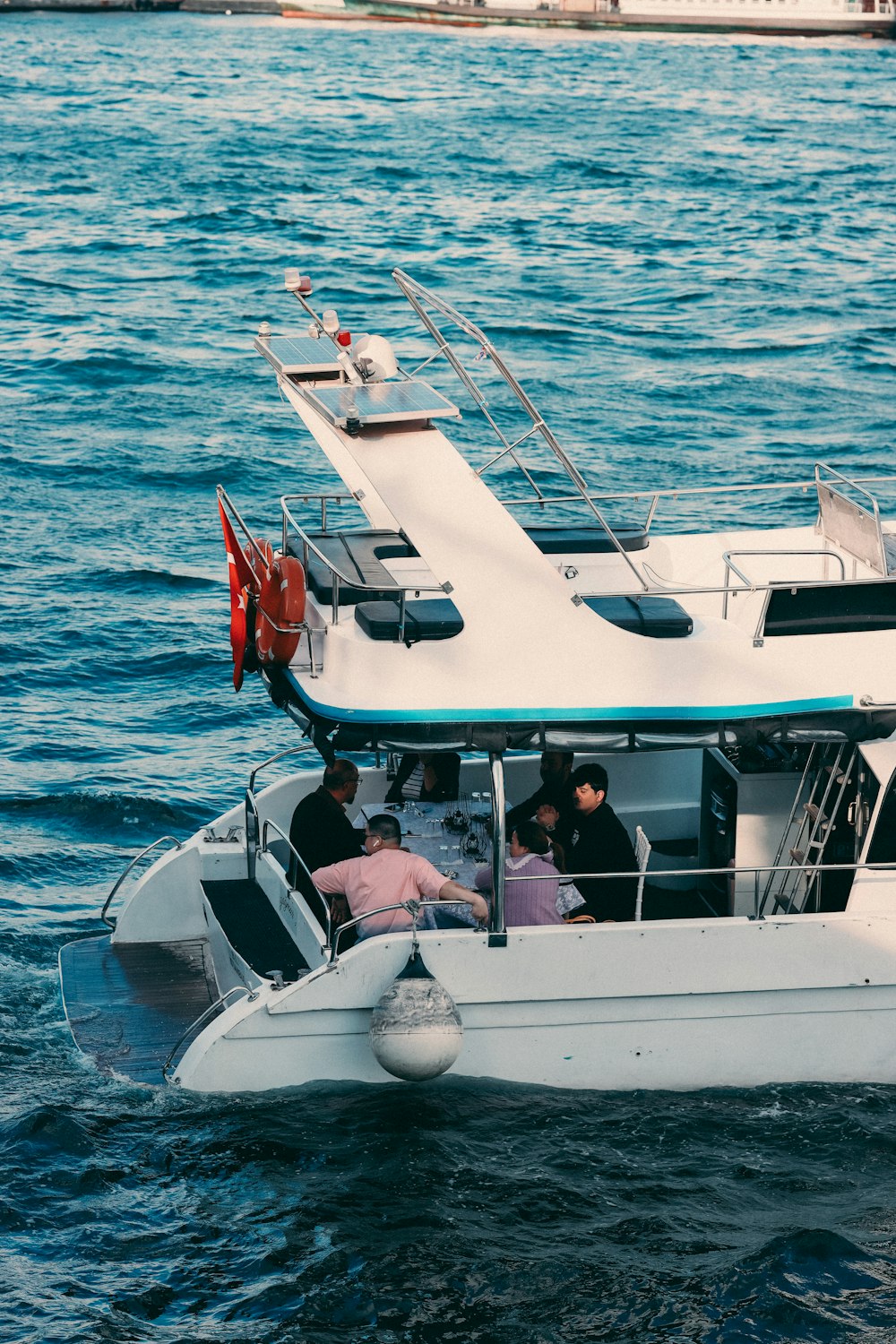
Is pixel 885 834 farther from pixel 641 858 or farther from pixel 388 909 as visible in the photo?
pixel 388 909

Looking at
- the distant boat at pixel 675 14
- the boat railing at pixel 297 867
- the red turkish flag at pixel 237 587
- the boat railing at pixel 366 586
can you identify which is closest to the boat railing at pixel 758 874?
the boat railing at pixel 297 867

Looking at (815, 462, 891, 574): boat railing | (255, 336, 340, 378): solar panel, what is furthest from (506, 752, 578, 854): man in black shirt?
(255, 336, 340, 378): solar panel

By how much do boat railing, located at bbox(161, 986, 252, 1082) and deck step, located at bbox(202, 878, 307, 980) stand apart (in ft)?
0.50

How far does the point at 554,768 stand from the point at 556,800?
0.20 meters

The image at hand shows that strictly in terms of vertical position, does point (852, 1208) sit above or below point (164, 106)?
below

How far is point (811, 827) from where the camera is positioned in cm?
916

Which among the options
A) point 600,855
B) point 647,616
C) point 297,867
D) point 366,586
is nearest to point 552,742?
point 647,616

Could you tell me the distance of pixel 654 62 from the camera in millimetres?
66625

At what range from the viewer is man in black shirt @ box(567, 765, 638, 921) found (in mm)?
9039

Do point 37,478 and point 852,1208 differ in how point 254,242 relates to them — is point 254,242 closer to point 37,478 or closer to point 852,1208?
point 37,478

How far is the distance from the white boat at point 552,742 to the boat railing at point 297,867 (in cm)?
6

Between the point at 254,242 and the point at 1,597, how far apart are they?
17.9m

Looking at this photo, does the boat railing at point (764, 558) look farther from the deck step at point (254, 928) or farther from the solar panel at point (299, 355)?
the deck step at point (254, 928)

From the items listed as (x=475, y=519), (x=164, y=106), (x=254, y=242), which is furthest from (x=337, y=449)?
(x=164, y=106)
